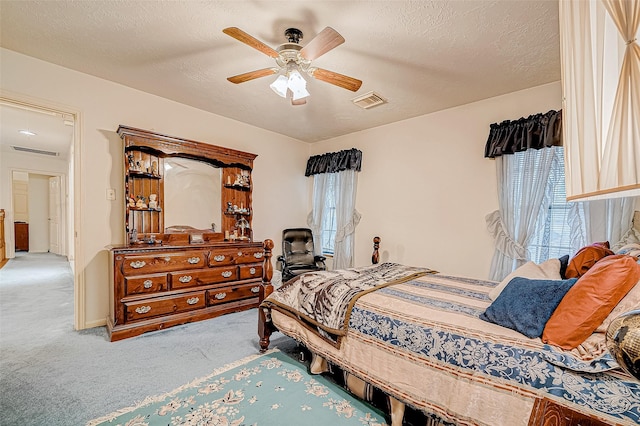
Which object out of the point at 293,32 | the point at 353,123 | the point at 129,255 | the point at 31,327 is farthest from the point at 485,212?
the point at 31,327

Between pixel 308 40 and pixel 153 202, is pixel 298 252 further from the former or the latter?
pixel 308 40

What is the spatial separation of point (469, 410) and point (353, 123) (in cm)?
366

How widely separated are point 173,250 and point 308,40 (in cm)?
252

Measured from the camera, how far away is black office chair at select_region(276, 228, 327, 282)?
4.37m

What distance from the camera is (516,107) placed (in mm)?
3088

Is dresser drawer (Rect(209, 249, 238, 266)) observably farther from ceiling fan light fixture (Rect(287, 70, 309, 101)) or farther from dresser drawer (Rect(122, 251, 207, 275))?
ceiling fan light fixture (Rect(287, 70, 309, 101))

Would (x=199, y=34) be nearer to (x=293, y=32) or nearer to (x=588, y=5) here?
(x=293, y=32)

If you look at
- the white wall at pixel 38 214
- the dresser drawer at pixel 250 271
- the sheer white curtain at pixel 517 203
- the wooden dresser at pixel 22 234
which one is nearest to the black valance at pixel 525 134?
the sheer white curtain at pixel 517 203

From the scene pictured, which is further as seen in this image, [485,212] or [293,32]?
[485,212]

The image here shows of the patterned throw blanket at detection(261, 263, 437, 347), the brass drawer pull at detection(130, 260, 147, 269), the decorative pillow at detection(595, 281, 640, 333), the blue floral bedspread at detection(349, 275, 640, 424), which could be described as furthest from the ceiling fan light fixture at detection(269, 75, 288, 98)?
the decorative pillow at detection(595, 281, 640, 333)

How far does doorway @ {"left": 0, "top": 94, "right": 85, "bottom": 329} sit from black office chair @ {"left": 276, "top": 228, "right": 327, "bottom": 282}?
2503mm

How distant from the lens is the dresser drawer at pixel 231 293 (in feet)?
11.0

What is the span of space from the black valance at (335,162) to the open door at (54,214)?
24.4 feet

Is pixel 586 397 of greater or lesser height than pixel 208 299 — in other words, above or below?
above
